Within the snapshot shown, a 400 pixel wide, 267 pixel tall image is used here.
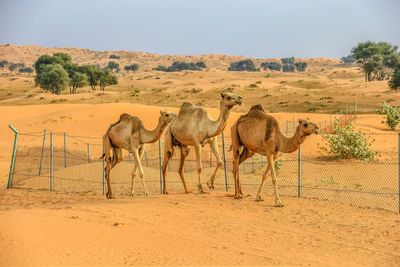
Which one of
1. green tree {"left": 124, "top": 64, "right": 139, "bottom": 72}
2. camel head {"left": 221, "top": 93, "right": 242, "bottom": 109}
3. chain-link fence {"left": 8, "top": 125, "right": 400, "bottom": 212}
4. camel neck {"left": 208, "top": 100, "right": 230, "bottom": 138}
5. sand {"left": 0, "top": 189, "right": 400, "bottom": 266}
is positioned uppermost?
green tree {"left": 124, "top": 64, "right": 139, "bottom": 72}

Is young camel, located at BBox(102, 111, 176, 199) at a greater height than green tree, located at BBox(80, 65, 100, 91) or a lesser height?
lesser

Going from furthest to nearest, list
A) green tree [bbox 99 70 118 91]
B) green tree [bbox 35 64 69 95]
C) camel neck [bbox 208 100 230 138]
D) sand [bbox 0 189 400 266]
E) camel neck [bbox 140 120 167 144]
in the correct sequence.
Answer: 1. green tree [bbox 99 70 118 91]
2. green tree [bbox 35 64 69 95]
3. camel neck [bbox 140 120 167 144]
4. camel neck [bbox 208 100 230 138]
5. sand [bbox 0 189 400 266]

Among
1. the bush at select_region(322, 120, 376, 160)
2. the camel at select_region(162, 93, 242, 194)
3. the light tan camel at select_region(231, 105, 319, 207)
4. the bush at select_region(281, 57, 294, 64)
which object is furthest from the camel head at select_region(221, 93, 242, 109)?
the bush at select_region(281, 57, 294, 64)

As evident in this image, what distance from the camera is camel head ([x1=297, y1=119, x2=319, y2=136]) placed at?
1186 cm

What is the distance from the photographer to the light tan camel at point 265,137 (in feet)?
40.2

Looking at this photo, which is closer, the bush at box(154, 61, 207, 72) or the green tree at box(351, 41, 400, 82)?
the green tree at box(351, 41, 400, 82)

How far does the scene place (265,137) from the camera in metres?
12.8

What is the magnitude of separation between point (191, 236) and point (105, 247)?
5.28 feet

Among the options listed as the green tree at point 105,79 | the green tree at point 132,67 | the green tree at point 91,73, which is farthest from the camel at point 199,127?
the green tree at point 132,67

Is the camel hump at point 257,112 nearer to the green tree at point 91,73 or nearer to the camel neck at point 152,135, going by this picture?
the camel neck at point 152,135

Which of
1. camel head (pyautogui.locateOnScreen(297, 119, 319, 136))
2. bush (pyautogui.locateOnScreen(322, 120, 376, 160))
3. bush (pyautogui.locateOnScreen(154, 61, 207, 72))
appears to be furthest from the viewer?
bush (pyautogui.locateOnScreen(154, 61, 207, 72))

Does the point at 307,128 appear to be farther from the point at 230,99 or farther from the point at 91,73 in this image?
the point at 91,73

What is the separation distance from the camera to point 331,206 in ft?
41.3

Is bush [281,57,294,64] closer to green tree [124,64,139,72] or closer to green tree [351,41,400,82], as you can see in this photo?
green tree [124,64,139,72]
